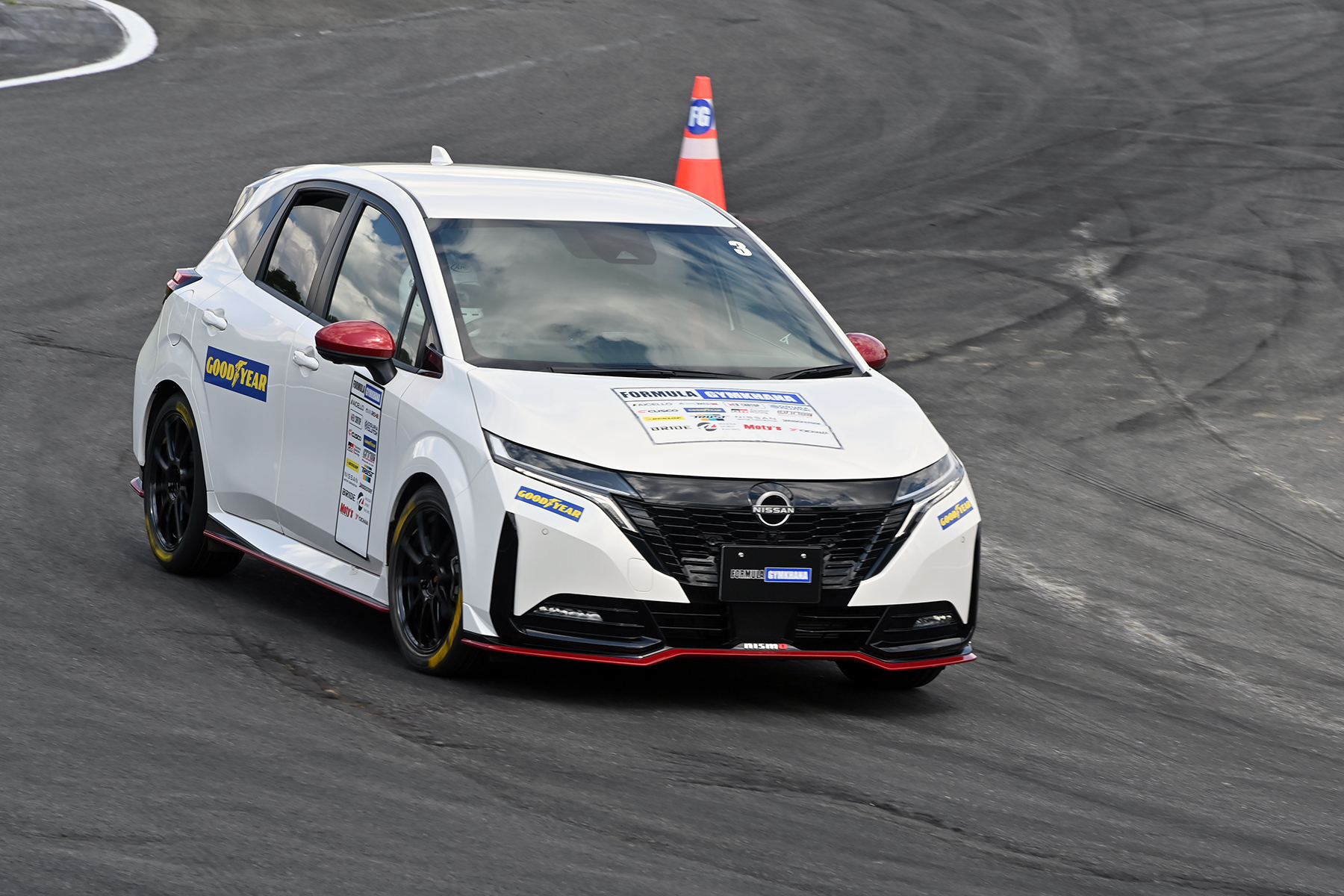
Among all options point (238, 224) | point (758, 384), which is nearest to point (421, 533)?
point (758, 384)

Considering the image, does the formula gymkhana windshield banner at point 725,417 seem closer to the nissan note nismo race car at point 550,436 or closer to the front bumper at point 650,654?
the nissan note nismo race car at point 550,436

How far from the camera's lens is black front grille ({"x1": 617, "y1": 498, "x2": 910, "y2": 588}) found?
20.4 feet

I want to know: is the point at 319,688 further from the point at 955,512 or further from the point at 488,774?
the point at 955,512

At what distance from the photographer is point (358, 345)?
685 cm

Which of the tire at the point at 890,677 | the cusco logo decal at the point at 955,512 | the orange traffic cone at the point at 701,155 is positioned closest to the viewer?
the cusco logo decal at the point at 955,512

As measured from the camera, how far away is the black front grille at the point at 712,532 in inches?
245

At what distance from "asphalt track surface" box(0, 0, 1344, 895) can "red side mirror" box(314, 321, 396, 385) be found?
1021 mm

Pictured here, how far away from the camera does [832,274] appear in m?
14.5

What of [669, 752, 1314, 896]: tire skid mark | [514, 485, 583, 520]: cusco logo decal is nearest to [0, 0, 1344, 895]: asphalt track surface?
[669, 752, 1314, 896]: tire skid mark

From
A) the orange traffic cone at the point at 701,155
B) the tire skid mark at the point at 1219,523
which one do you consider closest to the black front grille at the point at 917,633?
the tire skid mark at the point at 1219,523

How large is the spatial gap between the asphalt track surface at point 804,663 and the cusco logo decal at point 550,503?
63 cm

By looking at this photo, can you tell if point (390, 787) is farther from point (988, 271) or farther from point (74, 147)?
point (74, 147)

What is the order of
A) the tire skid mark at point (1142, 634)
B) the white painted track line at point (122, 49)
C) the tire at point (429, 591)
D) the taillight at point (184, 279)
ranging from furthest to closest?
1. the white painted track line at point (122, 49)
2. the taillight at point (184, 279)
3. the tire skid mark at point (1142, 634)
4. the tire at point (429, 591)

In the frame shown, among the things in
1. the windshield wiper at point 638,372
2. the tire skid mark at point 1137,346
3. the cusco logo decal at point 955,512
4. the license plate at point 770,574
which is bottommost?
the tire skid mark at point 1137,346
